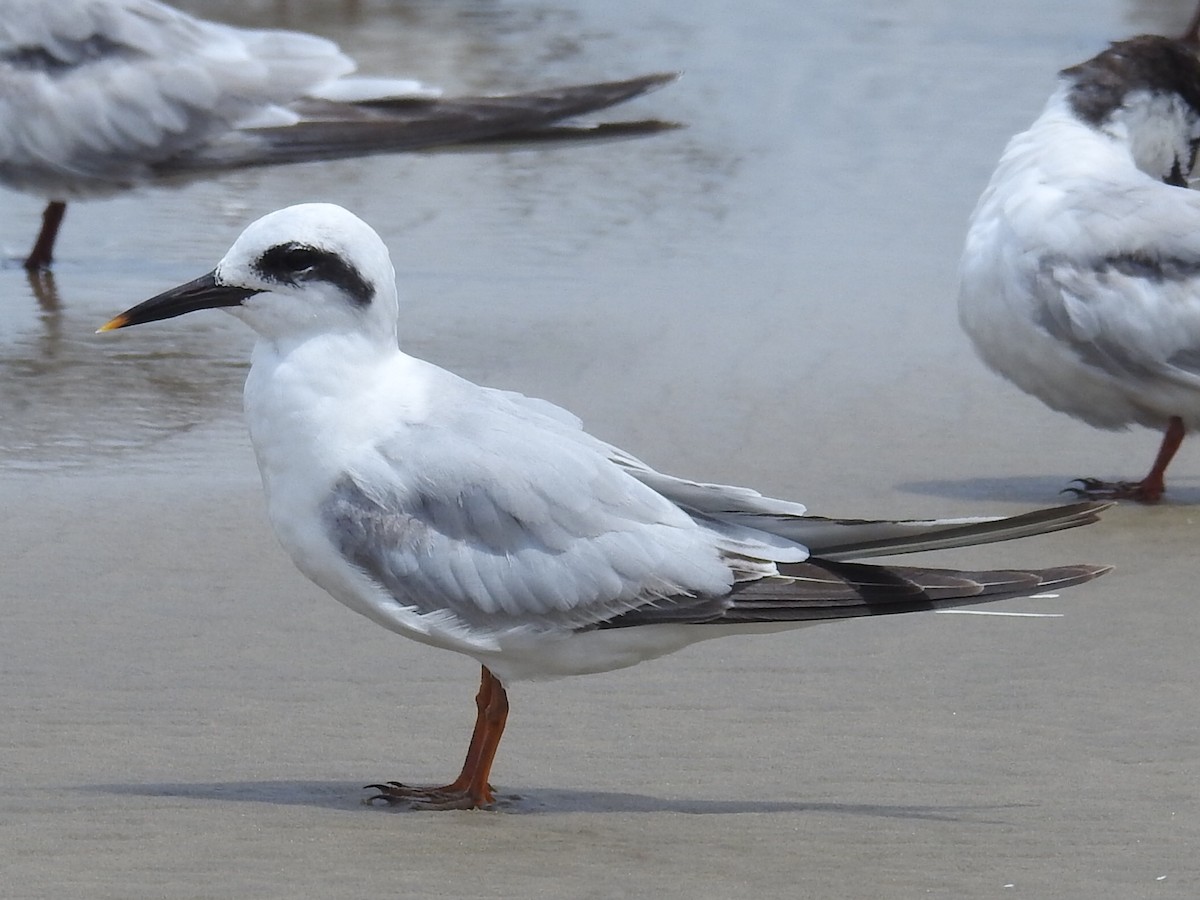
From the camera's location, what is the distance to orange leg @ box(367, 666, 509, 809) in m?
3.69

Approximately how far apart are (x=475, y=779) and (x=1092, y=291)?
9.29 ft

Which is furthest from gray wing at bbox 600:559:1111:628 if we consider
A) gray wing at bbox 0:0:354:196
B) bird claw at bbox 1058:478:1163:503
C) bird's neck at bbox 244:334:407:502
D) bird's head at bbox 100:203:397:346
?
gray wing at bbox 0:0:354:196

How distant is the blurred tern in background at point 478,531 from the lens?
371cm

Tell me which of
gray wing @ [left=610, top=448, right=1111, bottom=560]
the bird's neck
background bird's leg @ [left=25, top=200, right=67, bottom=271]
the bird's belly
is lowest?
background bird's leg @ [left=25, top=200, right=67, bottom=271]

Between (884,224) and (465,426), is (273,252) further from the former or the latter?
(884,224)

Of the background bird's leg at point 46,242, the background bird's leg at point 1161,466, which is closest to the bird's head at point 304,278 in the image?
the background bird's leg at point 1161,466

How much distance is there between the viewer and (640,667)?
4500mm

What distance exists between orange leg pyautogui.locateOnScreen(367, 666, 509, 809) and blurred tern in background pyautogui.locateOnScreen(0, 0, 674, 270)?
5028 mm

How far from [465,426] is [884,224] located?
5.47 meters

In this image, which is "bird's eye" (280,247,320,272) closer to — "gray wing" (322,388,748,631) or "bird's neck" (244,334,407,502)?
"bird's neck" (244,334,407,502)

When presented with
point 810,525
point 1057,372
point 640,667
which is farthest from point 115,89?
point 810,525

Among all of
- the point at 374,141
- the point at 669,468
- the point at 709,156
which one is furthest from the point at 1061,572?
the point at 709,156

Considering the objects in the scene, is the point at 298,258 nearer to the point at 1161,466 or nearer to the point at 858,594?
the point at 858,594

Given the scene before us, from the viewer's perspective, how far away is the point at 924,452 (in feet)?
20.5
